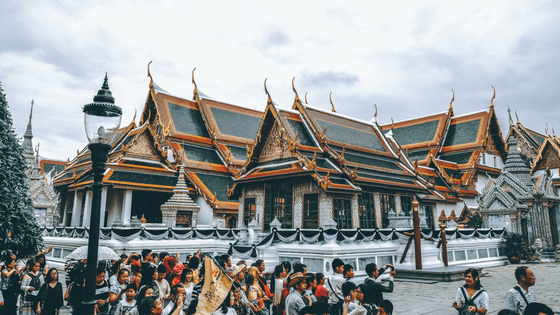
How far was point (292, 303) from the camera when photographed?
4988 millimetres

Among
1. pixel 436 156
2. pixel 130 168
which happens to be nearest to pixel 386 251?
pixel 130 168

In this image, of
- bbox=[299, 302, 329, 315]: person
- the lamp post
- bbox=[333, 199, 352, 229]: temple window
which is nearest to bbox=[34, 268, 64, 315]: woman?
the lamp post

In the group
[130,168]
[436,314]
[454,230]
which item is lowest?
[436,314]

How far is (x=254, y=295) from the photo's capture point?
563cm

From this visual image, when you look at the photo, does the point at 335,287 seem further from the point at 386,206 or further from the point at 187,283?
the point at 386,206

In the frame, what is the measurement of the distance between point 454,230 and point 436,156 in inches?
767

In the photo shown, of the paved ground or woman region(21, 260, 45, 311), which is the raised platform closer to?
the paved ground

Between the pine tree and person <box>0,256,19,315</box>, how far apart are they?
28 cm

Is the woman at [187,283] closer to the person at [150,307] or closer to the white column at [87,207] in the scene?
the person at [150,307]

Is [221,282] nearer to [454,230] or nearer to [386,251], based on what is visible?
[386,251]

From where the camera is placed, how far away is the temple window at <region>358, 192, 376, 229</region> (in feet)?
61.1

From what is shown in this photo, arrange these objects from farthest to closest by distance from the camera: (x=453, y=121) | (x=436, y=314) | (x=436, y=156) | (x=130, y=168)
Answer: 1. (x=453, y=121)
2. (x=436, y=156)
3. (x=130, y=168)
4. (x=436, y=314)

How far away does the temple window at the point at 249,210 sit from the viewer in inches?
777

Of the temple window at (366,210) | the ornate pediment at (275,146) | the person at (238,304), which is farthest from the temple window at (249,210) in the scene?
the person at (238,304)
